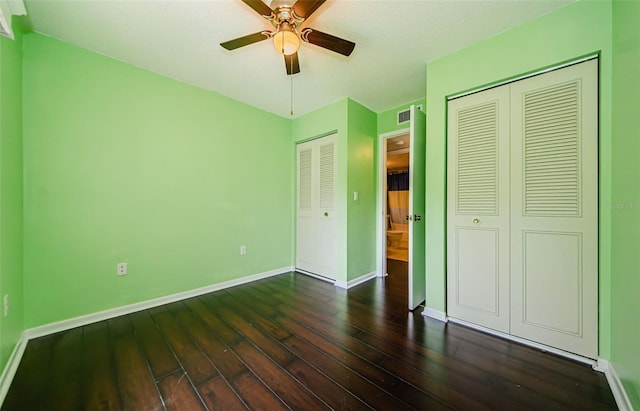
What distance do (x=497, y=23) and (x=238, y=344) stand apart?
3.21 meters

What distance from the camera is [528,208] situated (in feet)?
5.79

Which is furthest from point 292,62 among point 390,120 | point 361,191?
point 390,120

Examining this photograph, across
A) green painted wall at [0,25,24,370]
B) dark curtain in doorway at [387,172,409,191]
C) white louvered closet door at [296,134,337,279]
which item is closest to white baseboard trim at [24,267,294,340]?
green painted wall at [0,25,24,370]

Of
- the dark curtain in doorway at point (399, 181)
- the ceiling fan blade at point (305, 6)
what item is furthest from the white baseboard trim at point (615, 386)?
the dark curtain in doorway at point (399, 181)

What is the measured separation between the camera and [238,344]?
1757 millimetres

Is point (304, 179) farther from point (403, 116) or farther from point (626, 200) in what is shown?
point (626, 200)

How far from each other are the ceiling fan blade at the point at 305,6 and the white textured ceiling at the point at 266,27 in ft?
0.84

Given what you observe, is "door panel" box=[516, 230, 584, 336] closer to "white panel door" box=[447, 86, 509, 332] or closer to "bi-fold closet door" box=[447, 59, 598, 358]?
"bi-fold closet door" box=[447, 59, 598, 358]

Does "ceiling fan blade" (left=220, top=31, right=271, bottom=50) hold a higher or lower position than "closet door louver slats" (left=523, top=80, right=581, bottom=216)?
higher

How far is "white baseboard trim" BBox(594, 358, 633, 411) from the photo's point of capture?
1.17m

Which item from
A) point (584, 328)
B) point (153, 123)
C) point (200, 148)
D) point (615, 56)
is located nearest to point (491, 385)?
point (584, 328)

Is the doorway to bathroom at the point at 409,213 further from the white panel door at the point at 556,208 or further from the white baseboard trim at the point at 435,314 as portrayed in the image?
the white panel door at the point at 556,208

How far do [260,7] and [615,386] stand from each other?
3092mm

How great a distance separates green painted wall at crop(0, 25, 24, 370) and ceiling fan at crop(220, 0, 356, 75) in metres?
1.48
